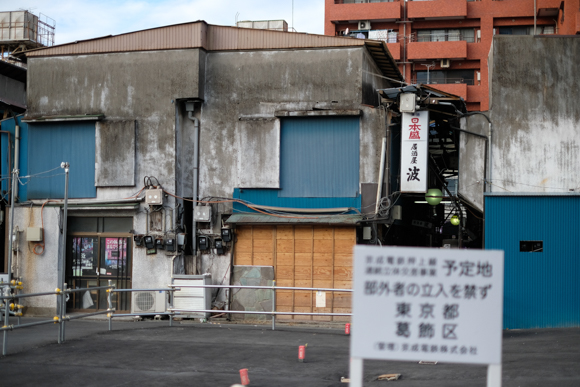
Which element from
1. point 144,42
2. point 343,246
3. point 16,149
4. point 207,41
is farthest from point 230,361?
point 16,149

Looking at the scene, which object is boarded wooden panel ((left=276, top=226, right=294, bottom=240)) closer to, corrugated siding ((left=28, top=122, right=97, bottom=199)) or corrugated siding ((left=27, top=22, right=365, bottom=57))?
corrugated siding ((left=27, top=22, right=365, bottom=57))

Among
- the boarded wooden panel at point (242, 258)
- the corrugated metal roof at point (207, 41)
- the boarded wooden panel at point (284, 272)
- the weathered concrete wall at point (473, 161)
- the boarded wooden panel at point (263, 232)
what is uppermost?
the corrugated metal roof at point (207, 41)

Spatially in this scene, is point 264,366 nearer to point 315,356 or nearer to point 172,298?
point 315,356

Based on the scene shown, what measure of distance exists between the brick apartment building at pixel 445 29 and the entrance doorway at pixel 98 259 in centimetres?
3078

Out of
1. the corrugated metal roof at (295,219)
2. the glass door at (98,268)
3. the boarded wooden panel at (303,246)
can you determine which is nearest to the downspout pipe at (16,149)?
the glass door at (98,268)

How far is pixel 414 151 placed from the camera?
1884 centimetres

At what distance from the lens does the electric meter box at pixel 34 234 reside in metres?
20.8

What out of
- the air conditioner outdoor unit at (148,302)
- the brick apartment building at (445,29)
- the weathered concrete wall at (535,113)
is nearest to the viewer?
the weathered concrete wall at (535,113)

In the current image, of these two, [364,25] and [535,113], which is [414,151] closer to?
[535,113]

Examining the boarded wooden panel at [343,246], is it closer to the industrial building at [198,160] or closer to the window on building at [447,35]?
the industrial building at [198,160]

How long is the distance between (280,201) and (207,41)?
5.74 m

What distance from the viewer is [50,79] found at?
21.7 m

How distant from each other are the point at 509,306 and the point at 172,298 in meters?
9.02

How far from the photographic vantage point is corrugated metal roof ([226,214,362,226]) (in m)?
19.0
